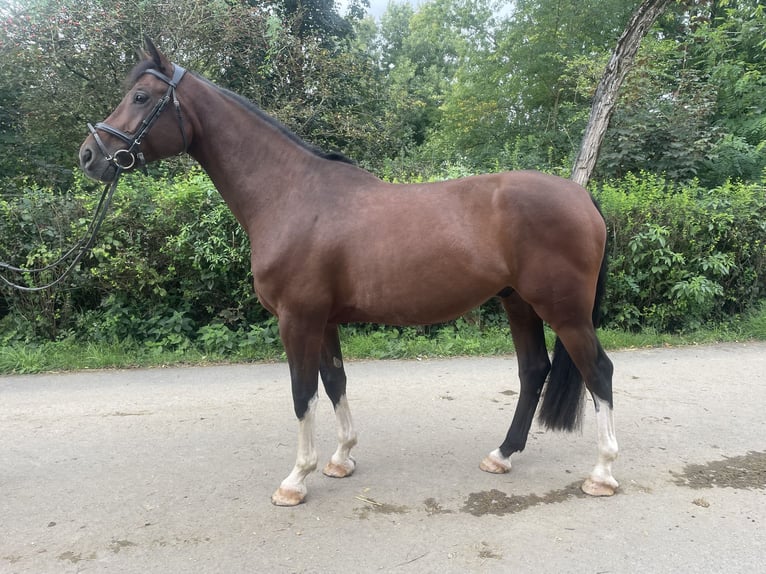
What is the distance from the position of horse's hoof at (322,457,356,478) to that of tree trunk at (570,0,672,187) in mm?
4853

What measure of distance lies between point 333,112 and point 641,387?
6828 millimetres

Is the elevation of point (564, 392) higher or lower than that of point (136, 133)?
lower

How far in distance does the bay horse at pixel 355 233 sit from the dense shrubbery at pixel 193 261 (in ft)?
8.05

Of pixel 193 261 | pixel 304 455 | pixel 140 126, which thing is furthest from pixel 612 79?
pixel 304 455

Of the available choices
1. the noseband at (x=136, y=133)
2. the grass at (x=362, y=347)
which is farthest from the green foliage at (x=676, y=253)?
the noseband at (x=136, y=133)

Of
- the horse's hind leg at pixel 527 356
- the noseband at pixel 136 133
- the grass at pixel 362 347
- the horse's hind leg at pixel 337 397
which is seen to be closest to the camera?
the noseband at pixel 136 133

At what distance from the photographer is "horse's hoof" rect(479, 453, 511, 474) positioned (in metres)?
2.82

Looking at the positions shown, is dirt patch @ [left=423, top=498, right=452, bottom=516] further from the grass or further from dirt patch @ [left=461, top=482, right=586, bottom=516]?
the grass

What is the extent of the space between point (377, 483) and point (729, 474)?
2.06 metres

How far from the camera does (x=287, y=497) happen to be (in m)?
2.51

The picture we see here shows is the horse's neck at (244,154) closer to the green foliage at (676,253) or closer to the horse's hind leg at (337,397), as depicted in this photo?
the horse's hind leg at (337,397)

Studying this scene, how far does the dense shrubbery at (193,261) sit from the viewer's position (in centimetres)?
495

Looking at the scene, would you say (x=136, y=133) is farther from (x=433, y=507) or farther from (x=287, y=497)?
(x=433, y=507)

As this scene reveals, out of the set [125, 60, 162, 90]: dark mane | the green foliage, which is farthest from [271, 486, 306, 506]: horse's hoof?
the green foliage
